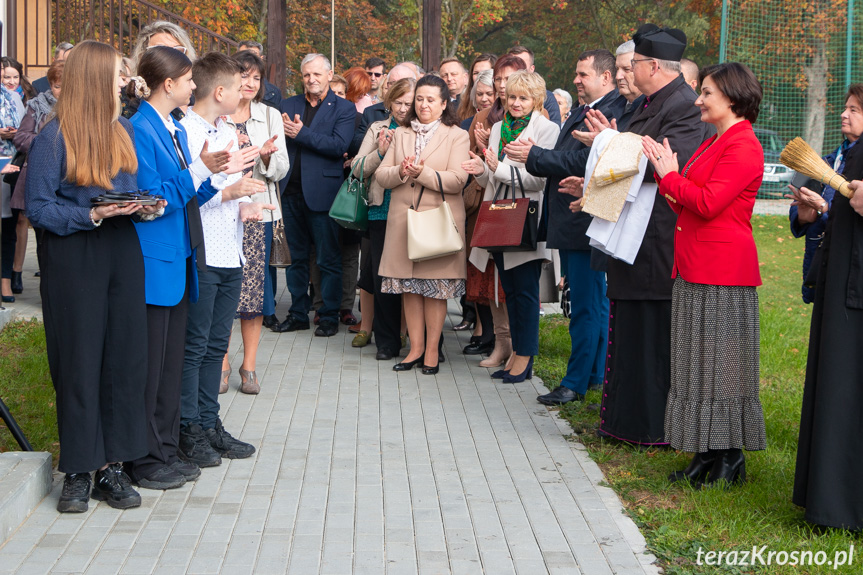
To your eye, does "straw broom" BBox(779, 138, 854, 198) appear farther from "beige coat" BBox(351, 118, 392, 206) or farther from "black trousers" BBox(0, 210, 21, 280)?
"black trousers" BBox(0, 210, 21, 280)

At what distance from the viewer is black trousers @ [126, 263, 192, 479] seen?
15.9 ft

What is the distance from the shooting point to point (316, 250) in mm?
9281

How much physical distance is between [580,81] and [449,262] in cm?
174

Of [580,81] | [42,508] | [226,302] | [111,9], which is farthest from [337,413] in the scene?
[111,9]

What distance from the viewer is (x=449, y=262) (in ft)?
25.3

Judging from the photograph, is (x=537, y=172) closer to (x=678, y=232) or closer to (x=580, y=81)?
(x=580, y=81)

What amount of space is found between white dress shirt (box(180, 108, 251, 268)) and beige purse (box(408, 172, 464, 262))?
83.8 inches

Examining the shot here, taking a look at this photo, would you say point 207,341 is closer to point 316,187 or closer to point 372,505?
point 372,505

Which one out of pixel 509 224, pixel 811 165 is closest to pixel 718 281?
pixel 811 165

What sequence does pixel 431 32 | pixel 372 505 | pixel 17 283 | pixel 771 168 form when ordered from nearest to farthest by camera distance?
1. pixel 372 505
2. pixel 17 283
3. pixel 431 32
4. pixel 771 168

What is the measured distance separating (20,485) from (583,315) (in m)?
3.78

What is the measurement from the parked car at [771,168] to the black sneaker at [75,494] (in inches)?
738

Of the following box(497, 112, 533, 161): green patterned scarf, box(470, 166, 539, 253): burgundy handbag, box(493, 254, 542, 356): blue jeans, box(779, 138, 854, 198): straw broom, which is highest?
box(497, 112, 533, 161): green patterned scarf

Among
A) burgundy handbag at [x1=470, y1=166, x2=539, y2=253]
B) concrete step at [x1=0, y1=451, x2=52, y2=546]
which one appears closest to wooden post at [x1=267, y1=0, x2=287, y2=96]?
burgundy handbag at [x1=470, y1=166, x2=539, y2=253]
